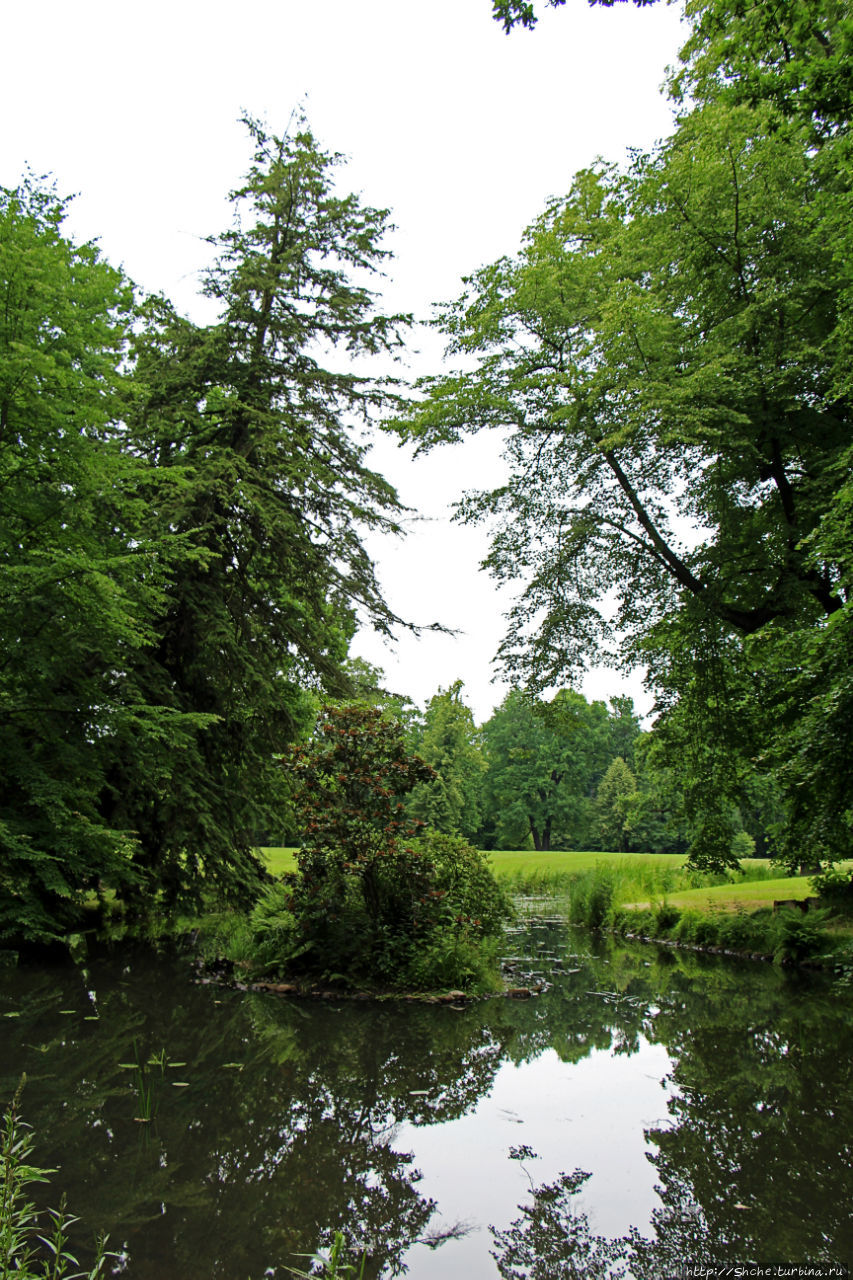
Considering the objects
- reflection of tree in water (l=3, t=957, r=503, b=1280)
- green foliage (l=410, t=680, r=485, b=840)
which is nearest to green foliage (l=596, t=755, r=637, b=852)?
green foliage (l=410, t=680, r=485, b=840)

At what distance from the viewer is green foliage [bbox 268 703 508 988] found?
8117 millimetres

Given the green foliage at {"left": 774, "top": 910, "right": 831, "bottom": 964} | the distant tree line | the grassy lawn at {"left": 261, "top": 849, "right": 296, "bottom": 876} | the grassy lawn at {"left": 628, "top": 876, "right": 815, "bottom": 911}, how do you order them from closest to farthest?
1. the green foliage at {"left": 774, "top": 910, "right": 831, "bottom": 964}
2. the grassy lawn at {"left": 261, "top": 849, "right": 296, "bottom": 876}
3. the grassy lawn at {"left": 628, "top": 876, "right": 815, "bottom": 911}
4. the distant tree line

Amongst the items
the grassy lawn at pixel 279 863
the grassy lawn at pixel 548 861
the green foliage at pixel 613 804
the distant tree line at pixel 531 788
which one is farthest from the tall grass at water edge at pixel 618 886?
the green foliage at pixel 613 804

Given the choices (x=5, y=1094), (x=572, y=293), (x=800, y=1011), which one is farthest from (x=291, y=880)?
(x=572, y=293)

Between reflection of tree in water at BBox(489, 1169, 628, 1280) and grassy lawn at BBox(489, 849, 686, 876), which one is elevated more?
reflection of tree in water at BBox(489, 1169, 628, 1280)

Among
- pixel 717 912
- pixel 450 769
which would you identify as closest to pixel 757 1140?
pixel 717 912

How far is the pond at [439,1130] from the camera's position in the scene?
9.71 ft

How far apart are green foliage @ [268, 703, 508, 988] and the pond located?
75 centimetres

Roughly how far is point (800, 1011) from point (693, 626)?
5603mm

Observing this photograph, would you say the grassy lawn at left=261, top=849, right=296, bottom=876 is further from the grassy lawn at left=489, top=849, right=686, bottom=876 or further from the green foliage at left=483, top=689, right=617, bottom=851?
the green foliage at left=483, top=689, right=617, bottom=851

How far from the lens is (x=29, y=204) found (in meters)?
9.68

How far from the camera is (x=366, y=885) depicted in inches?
337

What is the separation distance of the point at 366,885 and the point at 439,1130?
4420 mm

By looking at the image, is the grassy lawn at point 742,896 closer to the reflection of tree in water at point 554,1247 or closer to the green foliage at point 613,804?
the reflection of tree in water at point 554,1247
